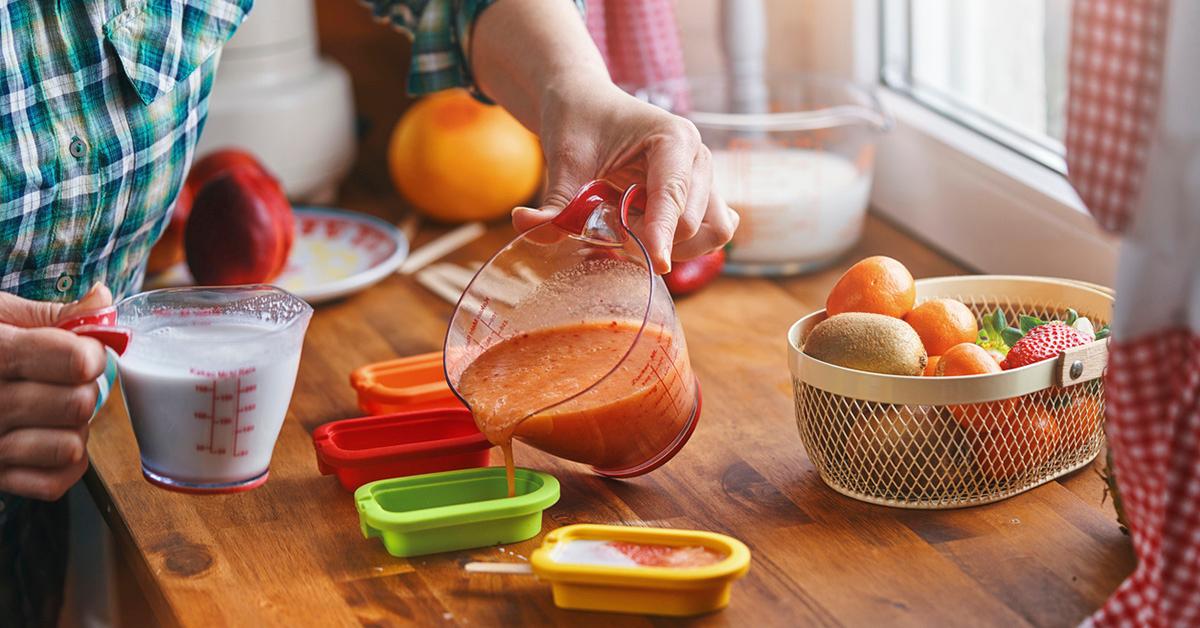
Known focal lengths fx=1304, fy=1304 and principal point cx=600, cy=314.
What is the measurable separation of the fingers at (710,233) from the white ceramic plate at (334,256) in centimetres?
52

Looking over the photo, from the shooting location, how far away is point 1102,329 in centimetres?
102

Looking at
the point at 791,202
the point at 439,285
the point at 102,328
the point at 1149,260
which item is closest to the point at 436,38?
the point at 439,285

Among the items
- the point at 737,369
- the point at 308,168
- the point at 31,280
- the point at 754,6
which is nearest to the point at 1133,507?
the point at 737,369

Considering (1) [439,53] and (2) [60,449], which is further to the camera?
(1) [439,53]

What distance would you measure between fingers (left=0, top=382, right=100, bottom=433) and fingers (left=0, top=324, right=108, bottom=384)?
0.01m

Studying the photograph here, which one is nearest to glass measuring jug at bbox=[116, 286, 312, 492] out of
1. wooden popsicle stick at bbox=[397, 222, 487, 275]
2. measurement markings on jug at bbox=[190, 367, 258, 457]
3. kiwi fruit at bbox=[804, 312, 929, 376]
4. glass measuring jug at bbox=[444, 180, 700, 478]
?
measurement markings on jug at bbox=[190, 367, 258, 457]

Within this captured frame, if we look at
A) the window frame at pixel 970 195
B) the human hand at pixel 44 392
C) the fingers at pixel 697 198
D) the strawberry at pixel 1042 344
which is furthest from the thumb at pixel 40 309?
the window frame at pixel 970 195

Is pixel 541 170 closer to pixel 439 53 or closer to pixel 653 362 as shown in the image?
pixel 439 53

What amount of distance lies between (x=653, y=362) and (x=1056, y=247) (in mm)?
619

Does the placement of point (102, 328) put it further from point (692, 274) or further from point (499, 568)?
point (692, 274)

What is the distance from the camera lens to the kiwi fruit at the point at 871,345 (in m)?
0.94

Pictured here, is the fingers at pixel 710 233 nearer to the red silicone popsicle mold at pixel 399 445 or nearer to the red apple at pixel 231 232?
the red silicone popsicle mold at pixel 399 445

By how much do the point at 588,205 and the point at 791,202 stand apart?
0.50 metres

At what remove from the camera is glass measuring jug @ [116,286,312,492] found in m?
0.92
